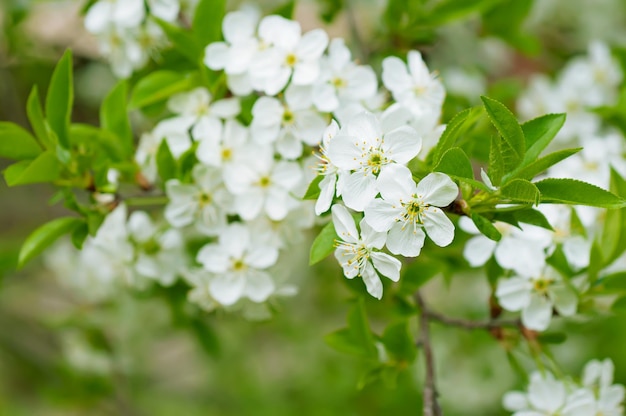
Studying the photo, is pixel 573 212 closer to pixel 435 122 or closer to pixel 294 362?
pixel 435 122

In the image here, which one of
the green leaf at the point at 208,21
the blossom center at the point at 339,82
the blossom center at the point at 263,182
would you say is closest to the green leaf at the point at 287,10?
the green leaf at the point at 208,21

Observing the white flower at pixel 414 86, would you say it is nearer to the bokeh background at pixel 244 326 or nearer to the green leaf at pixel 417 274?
the green leaf at pixel 417 274

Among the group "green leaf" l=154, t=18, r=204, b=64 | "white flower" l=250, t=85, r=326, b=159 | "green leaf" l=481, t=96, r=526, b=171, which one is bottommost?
"green leaf" l=481, t=96, r=526, b=171

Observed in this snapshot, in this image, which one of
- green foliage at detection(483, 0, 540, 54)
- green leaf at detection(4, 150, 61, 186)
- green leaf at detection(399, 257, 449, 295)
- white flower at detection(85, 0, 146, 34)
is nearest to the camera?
green leaf at detection(4, 150, 61, 186)

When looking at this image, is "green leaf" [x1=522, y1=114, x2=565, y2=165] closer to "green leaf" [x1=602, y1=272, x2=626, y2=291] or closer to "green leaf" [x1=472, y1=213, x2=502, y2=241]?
"green leaf" [x1=472, y1=213, x2=502, y2=241]

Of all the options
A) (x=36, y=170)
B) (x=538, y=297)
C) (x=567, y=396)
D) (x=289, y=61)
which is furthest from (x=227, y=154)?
(x=567, y=396)

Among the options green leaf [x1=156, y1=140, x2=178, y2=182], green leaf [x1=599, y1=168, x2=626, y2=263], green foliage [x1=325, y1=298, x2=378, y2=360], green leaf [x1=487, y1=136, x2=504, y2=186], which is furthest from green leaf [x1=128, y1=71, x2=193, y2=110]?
green leaf [x1=599, y1=168, x2=626, y2=263]
